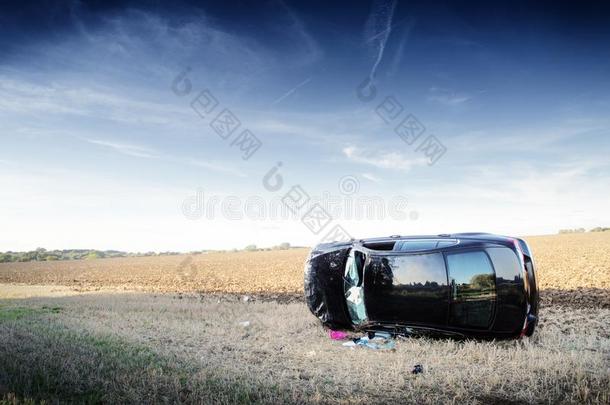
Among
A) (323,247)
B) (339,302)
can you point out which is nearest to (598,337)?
(339,302)

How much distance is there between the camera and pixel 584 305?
12.9 meters

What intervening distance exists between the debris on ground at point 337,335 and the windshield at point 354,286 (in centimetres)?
35

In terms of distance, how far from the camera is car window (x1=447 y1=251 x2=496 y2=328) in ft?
23.4

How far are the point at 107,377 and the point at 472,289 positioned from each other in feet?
19.1

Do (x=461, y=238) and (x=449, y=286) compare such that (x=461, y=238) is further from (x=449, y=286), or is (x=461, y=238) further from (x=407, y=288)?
(x=407, y=288)

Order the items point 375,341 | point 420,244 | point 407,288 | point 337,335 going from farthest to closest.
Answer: point 337,335, point 375,341, point 420,244, point 407,288

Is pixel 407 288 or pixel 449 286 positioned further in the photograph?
pixel 407 288

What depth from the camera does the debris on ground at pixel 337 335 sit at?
8.82 meters

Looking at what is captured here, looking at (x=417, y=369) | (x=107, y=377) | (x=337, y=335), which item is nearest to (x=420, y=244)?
(x=417, y=369)

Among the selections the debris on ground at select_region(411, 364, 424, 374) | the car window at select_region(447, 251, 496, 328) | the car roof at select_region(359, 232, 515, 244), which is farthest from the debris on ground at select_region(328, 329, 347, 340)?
the debris on ground at select_region(411, 364, 424, 374)

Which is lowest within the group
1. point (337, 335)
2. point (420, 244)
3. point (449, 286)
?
point (337, 335)

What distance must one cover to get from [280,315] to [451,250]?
619 centimetres

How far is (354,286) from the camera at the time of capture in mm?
9000

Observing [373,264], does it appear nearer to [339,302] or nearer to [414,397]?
[339,302]
